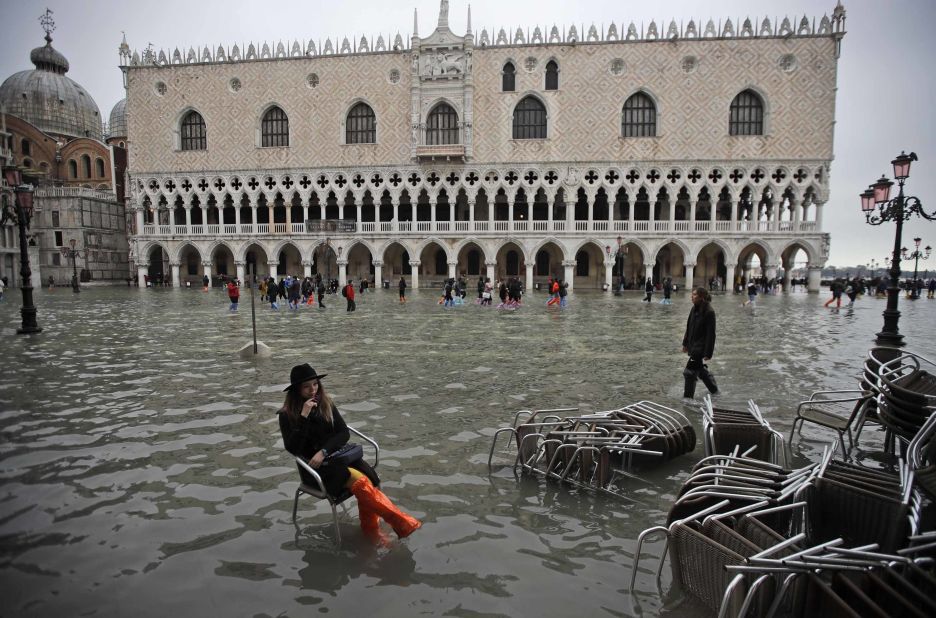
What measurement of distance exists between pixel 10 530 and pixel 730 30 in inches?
1570

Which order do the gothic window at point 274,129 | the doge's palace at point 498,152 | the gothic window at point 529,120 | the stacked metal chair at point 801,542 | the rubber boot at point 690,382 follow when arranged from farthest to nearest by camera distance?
the gothic window at point 274,129
the gothic window at point 529,120
the doge's palace at point 498,152
the rubber boot at point 690,382
the stacked metal chair at point 801,542

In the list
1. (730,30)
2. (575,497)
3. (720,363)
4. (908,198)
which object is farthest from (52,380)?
(730,30)

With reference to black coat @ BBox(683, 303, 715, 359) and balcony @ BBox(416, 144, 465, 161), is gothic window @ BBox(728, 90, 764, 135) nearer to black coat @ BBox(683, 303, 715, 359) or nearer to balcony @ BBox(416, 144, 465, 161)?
balcony @ BBox(416, 144, 465, 161)

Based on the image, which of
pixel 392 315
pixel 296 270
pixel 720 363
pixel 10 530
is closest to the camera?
pixel 10 530

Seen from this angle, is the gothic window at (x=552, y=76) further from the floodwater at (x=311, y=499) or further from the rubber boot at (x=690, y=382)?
the rubber boot at (x=690, y=382)

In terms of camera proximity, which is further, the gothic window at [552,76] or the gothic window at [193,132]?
the gothic window at [193,132]

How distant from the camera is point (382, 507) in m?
3.70

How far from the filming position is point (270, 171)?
126ft

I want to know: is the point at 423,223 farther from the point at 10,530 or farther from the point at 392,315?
the point at 10,530

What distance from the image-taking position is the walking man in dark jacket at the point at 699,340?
23.2ft

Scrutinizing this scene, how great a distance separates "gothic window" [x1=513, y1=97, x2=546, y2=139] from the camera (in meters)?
36.1

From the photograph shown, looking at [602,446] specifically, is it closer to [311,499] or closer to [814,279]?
[311,499]

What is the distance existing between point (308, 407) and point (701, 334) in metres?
5.22

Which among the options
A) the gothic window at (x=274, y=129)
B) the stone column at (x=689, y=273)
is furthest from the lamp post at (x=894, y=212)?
the gothic window at (x=274, y=129)
